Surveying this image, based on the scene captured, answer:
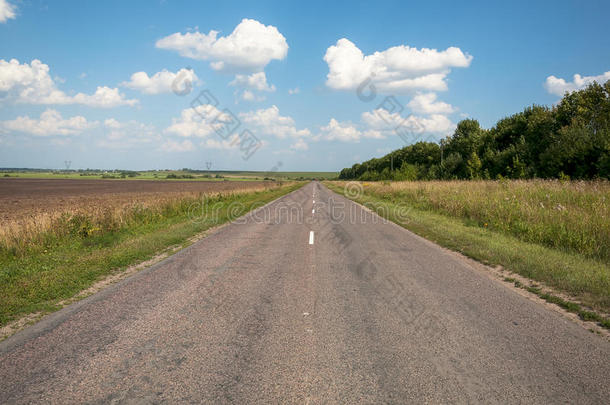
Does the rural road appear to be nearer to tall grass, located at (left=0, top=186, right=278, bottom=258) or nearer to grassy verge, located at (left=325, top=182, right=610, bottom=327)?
grassy verge, located at (left=325, top=182, right=610, bottom=327)

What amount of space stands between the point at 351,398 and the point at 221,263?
539cm

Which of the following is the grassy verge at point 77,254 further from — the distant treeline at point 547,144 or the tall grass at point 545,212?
the distant treeline at point 547,144

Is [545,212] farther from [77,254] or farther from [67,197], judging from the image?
[67,197]

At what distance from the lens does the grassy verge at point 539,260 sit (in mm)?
5359

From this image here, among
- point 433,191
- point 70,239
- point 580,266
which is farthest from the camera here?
point 433,191

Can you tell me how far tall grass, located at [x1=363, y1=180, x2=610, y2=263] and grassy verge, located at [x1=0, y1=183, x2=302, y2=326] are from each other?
10.8 m

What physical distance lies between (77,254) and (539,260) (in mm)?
11219

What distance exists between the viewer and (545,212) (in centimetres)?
1112

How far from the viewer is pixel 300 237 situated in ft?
36.6

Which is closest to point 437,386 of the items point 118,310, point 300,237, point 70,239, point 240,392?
point 240,392

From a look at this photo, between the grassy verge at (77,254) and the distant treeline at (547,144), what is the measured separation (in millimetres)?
20593

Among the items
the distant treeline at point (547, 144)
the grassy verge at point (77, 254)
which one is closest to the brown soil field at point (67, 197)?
the grassy verge at point (77, 254)

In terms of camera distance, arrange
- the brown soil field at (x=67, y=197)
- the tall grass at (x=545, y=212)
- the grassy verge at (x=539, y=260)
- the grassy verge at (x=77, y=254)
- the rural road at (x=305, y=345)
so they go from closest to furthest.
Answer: the rural road at (x=305, y=345) → the grassy verge at (x=539, y=260) → the grassy verge at (x=77, y=254) → the tall grass at (x=545, y=212) → the brown soil field at (x=67, y=197)

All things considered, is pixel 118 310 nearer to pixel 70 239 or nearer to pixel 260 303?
pixel 260 303
